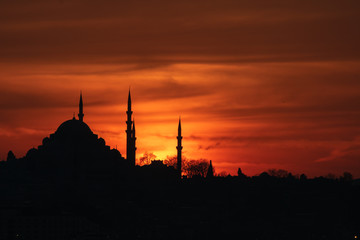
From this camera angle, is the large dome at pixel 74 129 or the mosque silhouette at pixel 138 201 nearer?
the mosque silhouette at pixel 138 201

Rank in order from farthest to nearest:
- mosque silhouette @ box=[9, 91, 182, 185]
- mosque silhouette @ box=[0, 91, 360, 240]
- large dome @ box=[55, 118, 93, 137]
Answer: large dome @ box=[55, 118, 93, 137], mosque silhouette @ box=[9, 91, 182, 185], mosque silhouette @ box=[0, 91, 360, 240]

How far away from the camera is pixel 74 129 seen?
15675 centimetres

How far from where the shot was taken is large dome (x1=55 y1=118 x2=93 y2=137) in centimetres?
15662

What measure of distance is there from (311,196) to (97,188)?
31531 millimetres

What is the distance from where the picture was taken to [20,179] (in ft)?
503

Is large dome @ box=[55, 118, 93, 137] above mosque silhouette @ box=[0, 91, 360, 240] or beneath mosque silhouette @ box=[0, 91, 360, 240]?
above

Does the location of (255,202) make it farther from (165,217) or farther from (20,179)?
(20,179)

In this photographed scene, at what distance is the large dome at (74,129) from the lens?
157 m

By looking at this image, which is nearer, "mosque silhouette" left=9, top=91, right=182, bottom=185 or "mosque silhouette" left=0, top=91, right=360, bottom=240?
"mosque silhouette" left=0, top=91, right=360, bottom=240

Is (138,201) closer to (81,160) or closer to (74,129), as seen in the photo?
(81,160)

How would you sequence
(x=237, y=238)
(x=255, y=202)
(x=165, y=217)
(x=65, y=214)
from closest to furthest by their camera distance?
(x=65, y=214), (x=237, y=238), (x=165, y=217), (x=255, y=202)

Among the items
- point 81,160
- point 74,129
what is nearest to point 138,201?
point 81,160

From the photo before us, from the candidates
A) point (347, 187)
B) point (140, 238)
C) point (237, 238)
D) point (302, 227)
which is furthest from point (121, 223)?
point (347, 187)

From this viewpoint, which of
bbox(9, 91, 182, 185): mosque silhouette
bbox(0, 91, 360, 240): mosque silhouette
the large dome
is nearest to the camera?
bbox(0, 91, 360, 240): mosque silhouette
